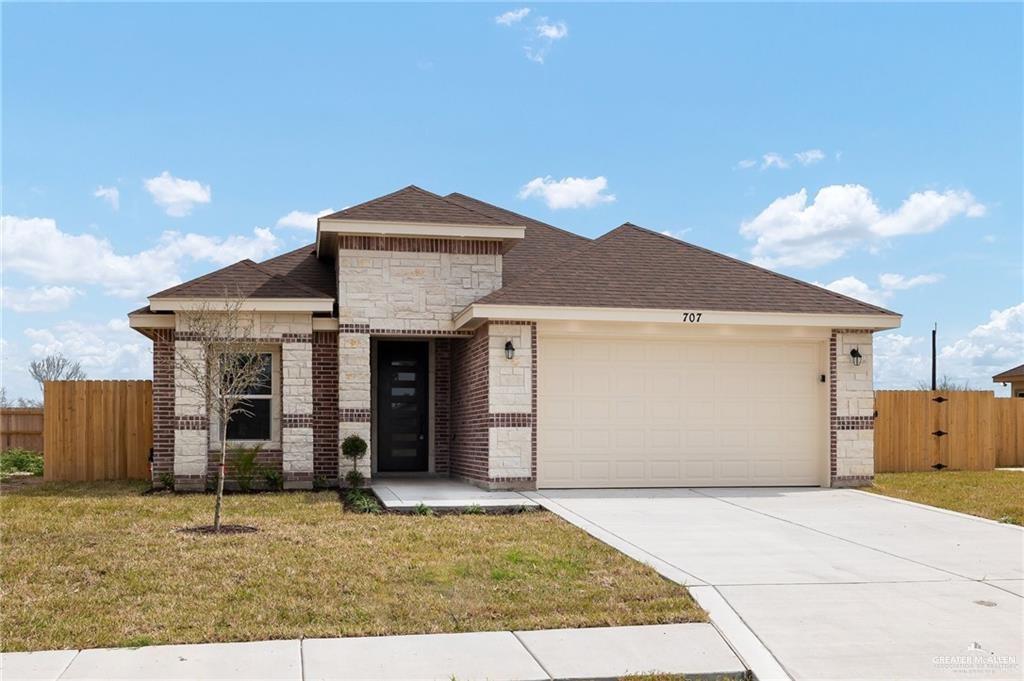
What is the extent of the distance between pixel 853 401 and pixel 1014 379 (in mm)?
16549

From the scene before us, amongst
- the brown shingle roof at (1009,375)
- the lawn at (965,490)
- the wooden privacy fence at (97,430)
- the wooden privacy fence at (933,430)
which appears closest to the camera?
the lawn at (965,490)

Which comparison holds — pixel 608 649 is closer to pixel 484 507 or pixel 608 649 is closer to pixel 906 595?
pixel 906 595

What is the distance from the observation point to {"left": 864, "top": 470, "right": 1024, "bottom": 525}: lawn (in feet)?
45.4

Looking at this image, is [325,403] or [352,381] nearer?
[352,381]

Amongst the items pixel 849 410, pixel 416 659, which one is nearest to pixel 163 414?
pixel 416 659

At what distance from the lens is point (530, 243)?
19.9 meters

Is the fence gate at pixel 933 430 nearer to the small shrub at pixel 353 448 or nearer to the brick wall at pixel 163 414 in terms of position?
the small shrub at pixel 353 448

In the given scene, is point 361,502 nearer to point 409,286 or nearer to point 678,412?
point 409,286

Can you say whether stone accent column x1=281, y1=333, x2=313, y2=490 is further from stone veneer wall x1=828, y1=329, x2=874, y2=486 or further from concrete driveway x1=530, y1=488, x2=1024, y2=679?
stone veneer wall x1=828, y1=329, x2=874, y2=486

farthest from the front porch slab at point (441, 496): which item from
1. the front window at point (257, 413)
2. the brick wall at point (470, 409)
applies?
the front window at point (257, 413)

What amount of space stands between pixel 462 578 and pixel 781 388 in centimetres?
932

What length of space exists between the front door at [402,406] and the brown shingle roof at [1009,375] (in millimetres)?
20063

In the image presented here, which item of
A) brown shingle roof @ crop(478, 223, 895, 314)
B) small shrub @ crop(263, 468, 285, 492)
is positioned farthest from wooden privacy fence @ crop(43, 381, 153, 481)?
brown shingle roof @ crop(478, 223, 895, 314)

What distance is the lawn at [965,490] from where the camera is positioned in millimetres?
13844
